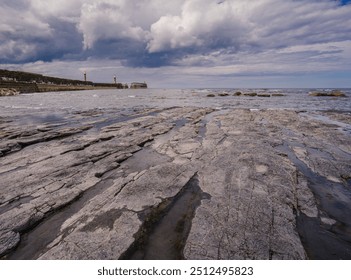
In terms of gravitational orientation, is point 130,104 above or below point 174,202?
below

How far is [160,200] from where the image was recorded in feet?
20.8

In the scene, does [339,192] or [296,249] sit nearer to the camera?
[296,249]

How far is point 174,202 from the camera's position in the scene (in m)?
6.34

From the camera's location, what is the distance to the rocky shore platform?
180 inches

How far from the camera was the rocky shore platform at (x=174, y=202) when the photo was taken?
15.0ft

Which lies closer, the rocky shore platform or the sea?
the rocky shore platform

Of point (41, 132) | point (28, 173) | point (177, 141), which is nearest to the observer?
point (28, 173)

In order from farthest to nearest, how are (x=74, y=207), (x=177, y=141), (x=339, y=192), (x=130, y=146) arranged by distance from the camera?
(x=177, y=141) → (x=130, y=146) → (x=339, y=192) → (x=74, y=207)

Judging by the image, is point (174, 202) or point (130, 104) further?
point (130, 104)

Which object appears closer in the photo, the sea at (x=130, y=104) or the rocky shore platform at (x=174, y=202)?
the rocky shore platform at (x=174, y=202)

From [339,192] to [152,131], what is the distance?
1136 centimetres

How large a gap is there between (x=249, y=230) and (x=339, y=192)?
4.28m

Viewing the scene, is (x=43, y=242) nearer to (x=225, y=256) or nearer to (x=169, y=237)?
(x=169, y=237)

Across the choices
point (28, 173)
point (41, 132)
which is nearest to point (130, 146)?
point (28, 173)
